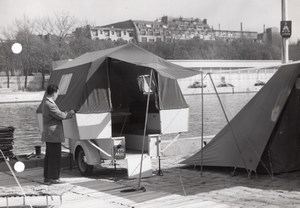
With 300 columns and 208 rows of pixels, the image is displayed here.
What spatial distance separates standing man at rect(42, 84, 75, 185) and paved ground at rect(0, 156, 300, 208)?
0.34 m

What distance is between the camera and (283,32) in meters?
12.1

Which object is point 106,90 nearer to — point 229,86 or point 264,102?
point 264,102

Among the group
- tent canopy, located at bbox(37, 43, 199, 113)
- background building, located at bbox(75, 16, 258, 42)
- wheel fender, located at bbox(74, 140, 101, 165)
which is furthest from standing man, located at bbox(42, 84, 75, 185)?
background building, located at bbox(75, 16, 258, 42)

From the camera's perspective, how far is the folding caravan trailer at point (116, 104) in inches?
395

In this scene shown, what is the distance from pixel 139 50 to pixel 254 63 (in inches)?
3766

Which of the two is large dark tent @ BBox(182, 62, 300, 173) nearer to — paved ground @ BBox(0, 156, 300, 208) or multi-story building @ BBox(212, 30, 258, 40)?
paved ground @ BBox(0, 156, 300, 208)

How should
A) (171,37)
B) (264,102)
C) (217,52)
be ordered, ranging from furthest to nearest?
(171,37) < (217,52) < (264,102)

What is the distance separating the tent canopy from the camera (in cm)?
1002

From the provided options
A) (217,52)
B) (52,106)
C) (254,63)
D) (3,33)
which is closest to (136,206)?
(52,106)

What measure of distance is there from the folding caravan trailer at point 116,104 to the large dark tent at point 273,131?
5.02 ft

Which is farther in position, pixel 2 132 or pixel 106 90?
pixel 2 132

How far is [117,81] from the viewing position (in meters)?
12.2

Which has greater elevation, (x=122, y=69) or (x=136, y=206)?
(x=122, y=69)

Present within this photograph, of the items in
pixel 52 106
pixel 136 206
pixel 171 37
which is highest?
pixel 171 37
